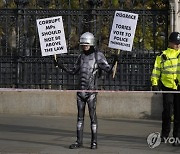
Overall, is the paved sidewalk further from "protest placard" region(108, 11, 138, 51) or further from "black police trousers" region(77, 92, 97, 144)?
"protest placard" region(108, 11, 138, 51)

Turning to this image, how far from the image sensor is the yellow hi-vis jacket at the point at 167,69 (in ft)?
29.3

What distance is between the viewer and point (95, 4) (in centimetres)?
1323

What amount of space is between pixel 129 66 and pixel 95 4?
5.97 ft

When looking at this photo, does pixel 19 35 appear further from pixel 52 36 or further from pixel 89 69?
pixel 89 69

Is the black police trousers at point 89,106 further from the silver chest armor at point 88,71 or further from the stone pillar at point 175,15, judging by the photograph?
the stone pillar at point 175,15

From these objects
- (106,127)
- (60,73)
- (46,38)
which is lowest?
(106,127)

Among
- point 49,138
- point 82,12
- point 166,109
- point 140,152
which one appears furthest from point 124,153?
point 82,12

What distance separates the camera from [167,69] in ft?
29.4

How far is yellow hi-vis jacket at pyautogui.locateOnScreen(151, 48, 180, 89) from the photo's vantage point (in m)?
8.95

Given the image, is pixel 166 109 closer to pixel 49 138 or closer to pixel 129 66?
pixel 49 138

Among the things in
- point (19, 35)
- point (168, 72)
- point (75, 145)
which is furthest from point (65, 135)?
point (19, 35)

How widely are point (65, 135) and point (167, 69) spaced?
2653mm

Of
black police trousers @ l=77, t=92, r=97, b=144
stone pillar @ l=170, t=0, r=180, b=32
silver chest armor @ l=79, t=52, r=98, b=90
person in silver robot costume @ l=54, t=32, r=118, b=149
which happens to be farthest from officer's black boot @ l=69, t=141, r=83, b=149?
stone pillar @ l=170, t=0, r=180, b=32

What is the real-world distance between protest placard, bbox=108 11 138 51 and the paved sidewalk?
178cm
